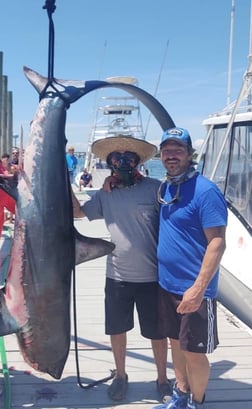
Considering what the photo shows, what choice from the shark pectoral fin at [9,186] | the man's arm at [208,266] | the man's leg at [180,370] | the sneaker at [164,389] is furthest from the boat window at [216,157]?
the shark pectoral fin at [9,186]

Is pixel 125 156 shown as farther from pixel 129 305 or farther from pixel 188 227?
pixel 129 305

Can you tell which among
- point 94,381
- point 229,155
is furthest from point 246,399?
point 229,155

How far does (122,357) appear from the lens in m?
3.13

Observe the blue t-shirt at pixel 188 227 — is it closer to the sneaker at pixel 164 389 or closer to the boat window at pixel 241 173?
the sneaker at pixel 164 389

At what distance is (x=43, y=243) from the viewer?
7.82ft

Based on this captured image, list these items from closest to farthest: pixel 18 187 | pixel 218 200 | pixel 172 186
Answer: pixel 18 187 → pixel 218 200 → pixel 172 186

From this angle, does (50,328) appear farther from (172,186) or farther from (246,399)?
(246,399)

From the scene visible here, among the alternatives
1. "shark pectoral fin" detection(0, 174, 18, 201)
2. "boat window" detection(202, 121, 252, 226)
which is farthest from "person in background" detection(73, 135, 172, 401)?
"boat window" detection(202, 121, 252, 226)

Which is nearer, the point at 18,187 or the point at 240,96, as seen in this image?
the point at 18,187

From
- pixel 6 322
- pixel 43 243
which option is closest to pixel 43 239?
pixel 43 243

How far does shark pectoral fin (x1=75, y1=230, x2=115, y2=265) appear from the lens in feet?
8.39

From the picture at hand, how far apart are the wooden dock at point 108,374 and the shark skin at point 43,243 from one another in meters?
0.73

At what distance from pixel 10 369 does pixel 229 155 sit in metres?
4.16

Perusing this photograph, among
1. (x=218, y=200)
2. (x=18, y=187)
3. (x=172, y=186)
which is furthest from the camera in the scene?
(x=172, y=186)
